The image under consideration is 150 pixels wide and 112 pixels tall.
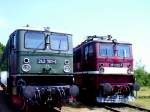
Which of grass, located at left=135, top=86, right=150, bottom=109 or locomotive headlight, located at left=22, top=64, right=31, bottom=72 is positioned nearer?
locomotive headlight, located at left=22, top=64, right=31, bottom=72

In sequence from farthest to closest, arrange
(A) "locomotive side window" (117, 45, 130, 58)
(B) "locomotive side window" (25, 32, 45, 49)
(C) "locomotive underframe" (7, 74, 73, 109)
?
(A) "locomotive side window" (117, 45, 130, 58) < (B) "locomotive side window" (25, 32, 45, 49) < (C) "locomotive underframe" (7, 74, 73, 109)

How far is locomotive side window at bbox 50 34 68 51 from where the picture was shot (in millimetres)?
12633

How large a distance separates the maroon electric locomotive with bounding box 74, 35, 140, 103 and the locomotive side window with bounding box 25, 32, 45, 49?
3.92 meters

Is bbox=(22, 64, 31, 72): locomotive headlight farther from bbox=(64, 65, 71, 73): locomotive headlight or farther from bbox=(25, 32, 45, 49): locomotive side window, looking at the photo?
bbox=(64, 65, 71, 73): locomotive headlight

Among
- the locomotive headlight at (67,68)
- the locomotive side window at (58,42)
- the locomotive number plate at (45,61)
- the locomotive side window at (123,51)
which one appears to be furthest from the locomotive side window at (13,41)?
the locomotive side window at (123,51)

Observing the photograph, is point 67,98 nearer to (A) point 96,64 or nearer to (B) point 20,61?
(B) point 20,61

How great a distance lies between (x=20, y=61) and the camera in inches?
466

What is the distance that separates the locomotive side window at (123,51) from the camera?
16312 mm

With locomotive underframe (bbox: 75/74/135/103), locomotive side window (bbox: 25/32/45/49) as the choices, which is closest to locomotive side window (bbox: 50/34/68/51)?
locomotive side window (bbox: 25/32/45/49)

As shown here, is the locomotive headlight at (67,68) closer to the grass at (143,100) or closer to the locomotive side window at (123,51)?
the locomotive side window at (123,51)

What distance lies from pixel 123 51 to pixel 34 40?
222 inches

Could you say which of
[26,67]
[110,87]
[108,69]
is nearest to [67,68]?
[26,67]

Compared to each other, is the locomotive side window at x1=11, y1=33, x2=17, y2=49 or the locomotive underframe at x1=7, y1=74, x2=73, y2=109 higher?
the locomotive side window at x1=11, y1=33, x2=17, y2=49

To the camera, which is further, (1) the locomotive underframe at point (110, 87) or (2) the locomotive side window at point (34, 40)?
(1) the locomotive underframe at point (110, 87)
